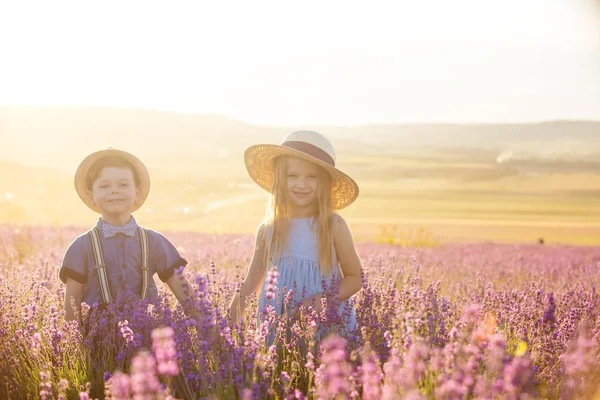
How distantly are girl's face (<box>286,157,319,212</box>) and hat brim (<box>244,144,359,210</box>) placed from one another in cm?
7

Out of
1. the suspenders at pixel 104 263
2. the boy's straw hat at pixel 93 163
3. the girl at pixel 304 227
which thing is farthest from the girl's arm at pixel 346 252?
the boy's straw hat at pixel 93 163

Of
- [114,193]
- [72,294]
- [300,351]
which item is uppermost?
[114,193]

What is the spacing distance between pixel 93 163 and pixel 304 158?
4.40 feet

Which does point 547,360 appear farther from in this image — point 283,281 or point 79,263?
point 79,263

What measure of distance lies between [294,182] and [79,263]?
1.36m

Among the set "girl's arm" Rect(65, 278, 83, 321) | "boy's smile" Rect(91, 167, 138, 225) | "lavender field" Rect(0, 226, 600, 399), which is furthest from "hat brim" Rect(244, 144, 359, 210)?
"girl's arm" Rect(65, 278, 83, 321)

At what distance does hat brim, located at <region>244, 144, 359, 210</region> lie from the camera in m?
3.66

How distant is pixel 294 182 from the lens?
3.71m

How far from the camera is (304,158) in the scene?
3639mm

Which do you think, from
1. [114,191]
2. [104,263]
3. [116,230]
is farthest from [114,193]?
[104,263]

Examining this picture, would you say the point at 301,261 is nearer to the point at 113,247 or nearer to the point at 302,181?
the point at 302,181

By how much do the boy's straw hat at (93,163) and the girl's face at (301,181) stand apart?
0.95 metres

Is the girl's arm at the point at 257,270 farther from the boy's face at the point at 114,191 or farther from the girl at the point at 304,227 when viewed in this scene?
the boy's face at the point at 114,191

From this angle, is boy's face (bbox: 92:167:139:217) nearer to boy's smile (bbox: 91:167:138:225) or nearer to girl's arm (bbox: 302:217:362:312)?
boy's smile (bbox: 91:167:138:225)
